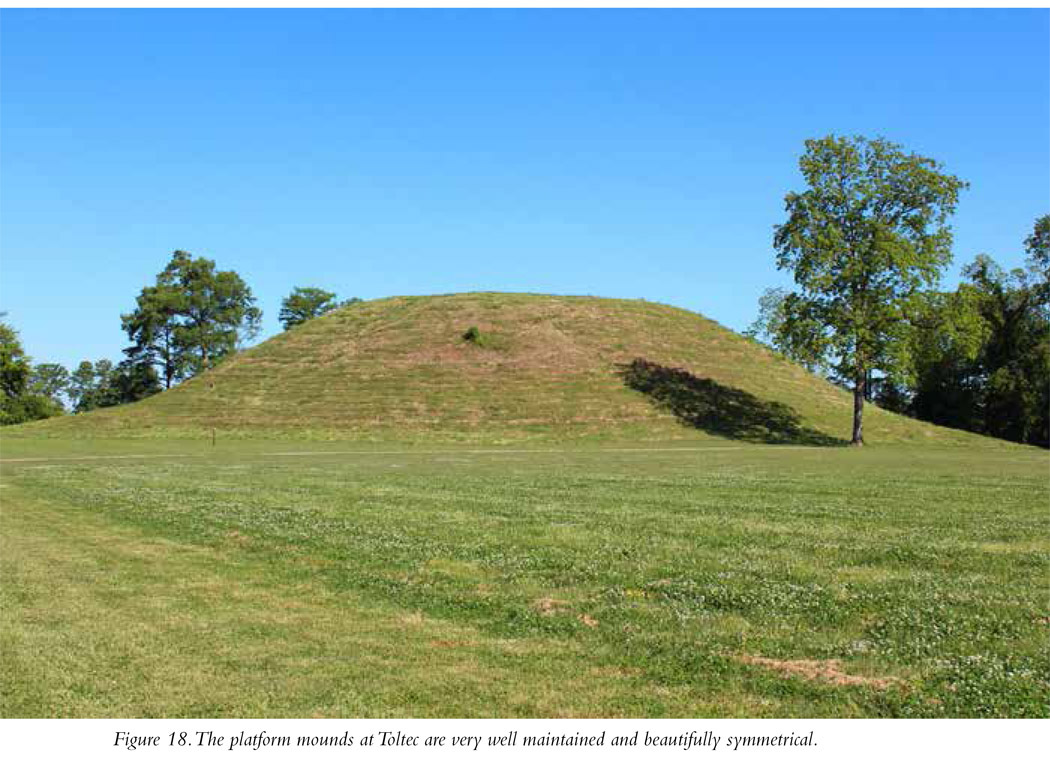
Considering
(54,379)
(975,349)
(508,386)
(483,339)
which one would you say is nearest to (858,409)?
(975,349)

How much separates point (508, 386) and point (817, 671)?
70365mm

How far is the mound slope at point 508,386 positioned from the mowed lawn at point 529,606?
46.7m

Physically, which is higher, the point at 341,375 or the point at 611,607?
the point at 341,375

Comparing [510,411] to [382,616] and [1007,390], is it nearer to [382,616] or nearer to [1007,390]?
[1007,390]

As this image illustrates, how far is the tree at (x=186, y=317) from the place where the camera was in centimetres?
11631

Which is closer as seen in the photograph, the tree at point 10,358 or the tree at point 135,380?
the tree at point 10,358

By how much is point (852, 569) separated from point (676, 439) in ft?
177

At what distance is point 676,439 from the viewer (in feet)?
220

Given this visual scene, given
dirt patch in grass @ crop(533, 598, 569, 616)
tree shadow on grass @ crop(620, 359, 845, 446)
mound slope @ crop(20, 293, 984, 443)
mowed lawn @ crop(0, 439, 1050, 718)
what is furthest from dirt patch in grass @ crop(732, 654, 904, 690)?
tree shadow on grass @ crop(620, 359, 845, 446)

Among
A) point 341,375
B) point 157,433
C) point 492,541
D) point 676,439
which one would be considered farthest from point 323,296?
point 492,541

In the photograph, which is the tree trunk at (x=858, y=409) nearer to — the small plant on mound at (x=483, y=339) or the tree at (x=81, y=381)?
the small plant on mound at (x=483, y=339)

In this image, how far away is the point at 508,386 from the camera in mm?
79062

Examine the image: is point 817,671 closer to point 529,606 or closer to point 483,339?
point 529,606


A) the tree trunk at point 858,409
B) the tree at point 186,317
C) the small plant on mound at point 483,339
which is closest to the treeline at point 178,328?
the tree at point 186,317
